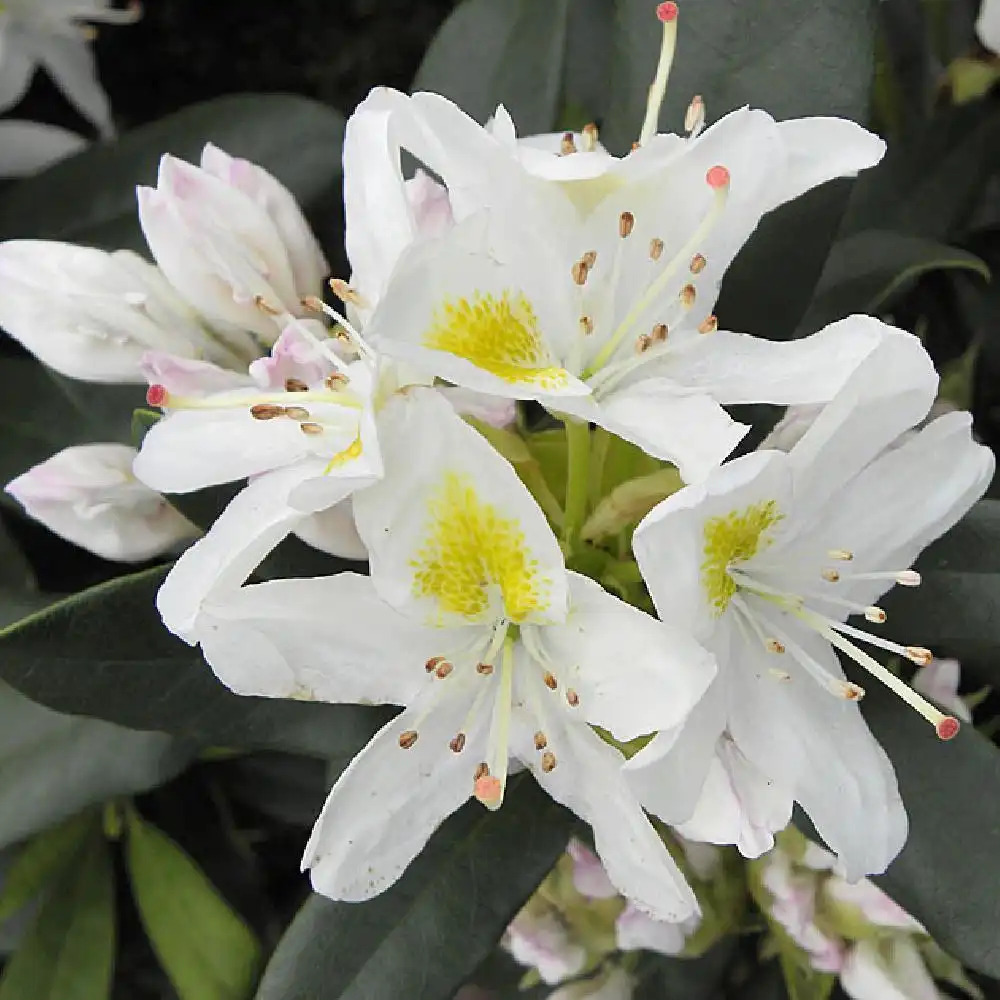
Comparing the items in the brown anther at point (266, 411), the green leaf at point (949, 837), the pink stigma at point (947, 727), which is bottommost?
the green leaf at point (949, 837)

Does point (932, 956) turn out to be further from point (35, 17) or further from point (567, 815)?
point (35, 17)

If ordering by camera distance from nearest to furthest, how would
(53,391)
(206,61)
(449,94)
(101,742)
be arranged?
1. (101,742)
2. (449,94)
3. (53,391)
4. (206,61)

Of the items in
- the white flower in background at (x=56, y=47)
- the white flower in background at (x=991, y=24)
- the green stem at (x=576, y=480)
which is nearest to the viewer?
the green stem at (x=576, y=480)

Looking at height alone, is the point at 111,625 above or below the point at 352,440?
below

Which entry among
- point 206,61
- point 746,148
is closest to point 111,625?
point 746,148

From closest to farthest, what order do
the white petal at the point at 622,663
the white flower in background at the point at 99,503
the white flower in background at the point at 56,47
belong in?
the white petal at the point at 622,663 < the white flower in background at the point at 99,503 < the white flower in background at the point at 56,47

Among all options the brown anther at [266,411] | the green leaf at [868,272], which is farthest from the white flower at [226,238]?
the green leaf at [868,272]

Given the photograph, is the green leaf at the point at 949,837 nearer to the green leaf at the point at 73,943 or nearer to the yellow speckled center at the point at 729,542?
the yellow speckled center at the point at 729,542
